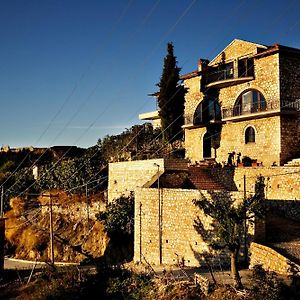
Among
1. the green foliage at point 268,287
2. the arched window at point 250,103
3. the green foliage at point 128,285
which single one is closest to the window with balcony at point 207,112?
the arched window at point 250,103

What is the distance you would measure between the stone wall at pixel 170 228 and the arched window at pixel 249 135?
10.6 m

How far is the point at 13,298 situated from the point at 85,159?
17.4m

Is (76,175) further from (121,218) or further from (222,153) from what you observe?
(222,153)

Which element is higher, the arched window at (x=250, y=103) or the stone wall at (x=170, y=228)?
the arched window at (x=250, y=103)

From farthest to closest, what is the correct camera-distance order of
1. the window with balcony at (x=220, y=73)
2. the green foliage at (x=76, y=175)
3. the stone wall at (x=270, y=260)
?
the green foliage at (x=76, y=175) < the window with balcony at (x=220, y=73) < the stone wall at (x=270, y=260)

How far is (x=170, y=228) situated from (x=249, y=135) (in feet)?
37.9

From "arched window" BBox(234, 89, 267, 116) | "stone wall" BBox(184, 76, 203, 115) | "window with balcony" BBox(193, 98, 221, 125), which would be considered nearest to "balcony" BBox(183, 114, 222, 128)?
"window with balcony" BBox(193, 98, 221, 125)

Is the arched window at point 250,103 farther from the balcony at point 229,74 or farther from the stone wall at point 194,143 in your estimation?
the stone wall at point 194,143

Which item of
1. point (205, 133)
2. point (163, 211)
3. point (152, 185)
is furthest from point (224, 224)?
point (205, 133)

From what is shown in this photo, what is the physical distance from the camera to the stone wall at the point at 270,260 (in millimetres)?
13637

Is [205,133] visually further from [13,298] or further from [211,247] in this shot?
[13,298]

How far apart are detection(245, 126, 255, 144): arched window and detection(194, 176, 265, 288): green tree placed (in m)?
11.0

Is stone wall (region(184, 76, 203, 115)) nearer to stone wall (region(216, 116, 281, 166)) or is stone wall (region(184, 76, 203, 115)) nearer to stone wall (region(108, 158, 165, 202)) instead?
stone wall (region(216, 116, 281, 166))

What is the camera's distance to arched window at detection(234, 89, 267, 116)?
2654 centimetres
